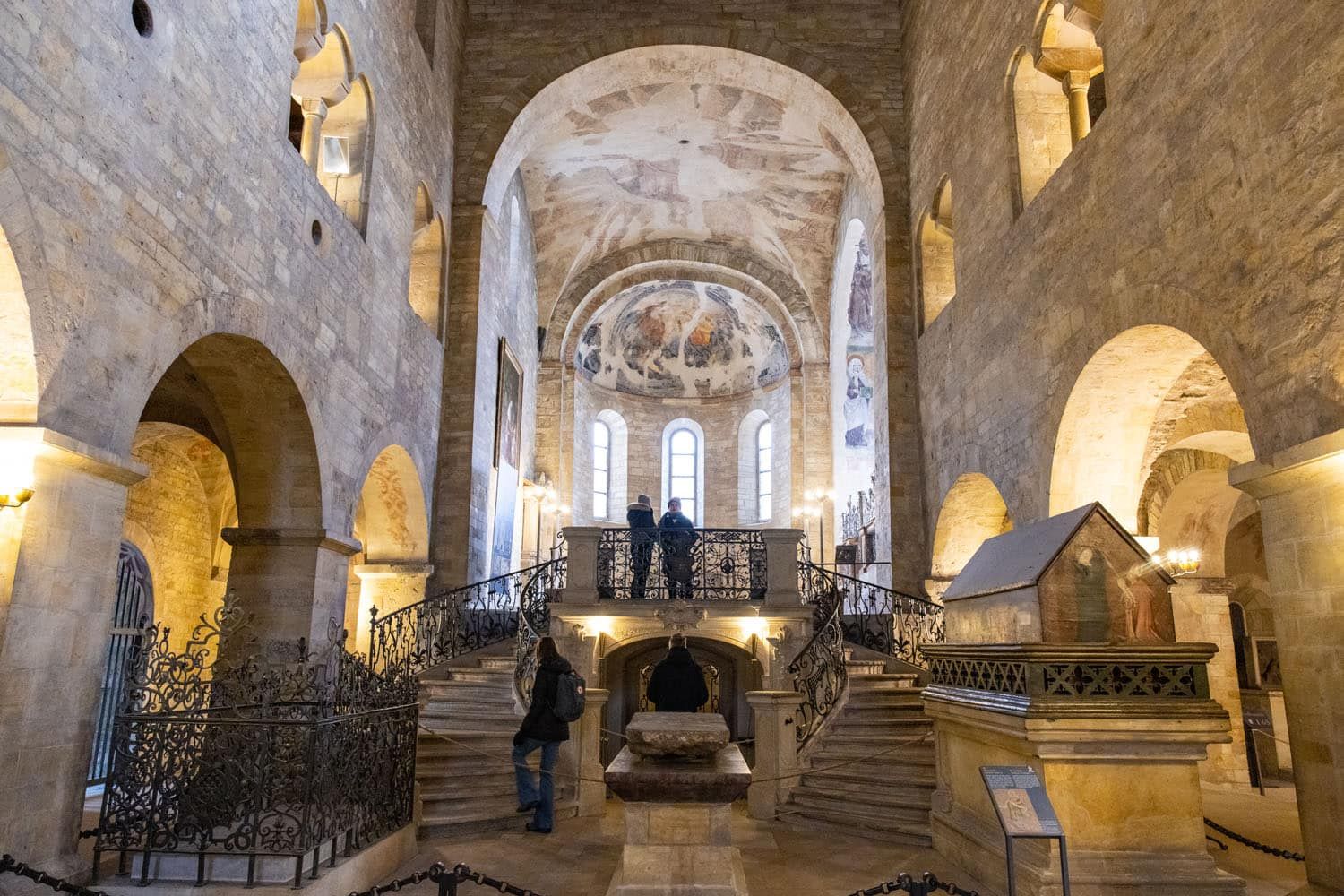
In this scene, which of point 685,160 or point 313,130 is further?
point 685,160

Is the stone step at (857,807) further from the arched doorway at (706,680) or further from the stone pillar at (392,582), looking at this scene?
the stone pillar at (392,582)

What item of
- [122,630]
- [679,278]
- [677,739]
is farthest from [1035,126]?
[679,278]

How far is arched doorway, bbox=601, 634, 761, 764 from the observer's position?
14.4m

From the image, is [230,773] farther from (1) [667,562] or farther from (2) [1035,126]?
(2) [1035,126]

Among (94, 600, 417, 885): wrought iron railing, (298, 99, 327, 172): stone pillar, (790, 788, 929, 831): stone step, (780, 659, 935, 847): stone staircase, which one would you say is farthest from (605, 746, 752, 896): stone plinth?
(298, 99, 327, 172): stone pillar

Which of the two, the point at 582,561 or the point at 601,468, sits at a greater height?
the point at 601,468

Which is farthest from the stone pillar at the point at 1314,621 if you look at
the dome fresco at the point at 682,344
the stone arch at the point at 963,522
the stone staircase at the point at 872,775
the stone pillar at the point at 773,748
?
the dome fresco at the point at 682,344

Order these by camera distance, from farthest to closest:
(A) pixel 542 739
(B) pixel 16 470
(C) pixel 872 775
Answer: (C) pixel 872 775 < (A) pixel 542 739 < (B) pixel 16 470

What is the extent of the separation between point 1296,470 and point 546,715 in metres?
5.39

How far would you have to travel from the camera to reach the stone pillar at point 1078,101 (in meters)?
9.10

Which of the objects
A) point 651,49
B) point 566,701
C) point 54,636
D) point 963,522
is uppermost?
point 651,49

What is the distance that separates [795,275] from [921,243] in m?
8.88

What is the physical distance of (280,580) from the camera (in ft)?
28.6

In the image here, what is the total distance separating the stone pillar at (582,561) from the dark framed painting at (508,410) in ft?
16.9
